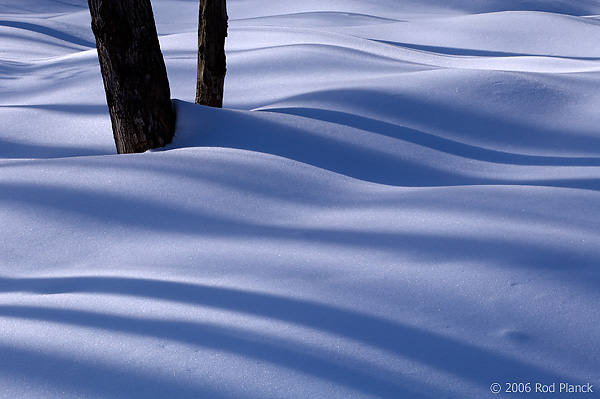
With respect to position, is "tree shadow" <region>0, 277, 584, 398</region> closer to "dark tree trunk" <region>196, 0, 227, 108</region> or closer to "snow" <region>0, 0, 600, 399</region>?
"snow" <region>0, 0, 600, 399</region>

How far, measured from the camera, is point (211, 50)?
4.23 meters

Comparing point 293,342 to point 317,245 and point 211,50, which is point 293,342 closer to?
point 317,245

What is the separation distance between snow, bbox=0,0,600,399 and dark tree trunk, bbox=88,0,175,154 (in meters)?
0.18

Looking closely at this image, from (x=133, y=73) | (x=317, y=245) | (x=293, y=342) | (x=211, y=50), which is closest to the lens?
(x=293, y=342)

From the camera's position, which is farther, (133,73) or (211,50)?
(211,50)

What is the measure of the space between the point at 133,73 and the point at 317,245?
67.9 inches

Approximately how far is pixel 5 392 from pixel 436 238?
4.98ft

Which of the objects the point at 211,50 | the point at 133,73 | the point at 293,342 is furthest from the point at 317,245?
the point at 211,50

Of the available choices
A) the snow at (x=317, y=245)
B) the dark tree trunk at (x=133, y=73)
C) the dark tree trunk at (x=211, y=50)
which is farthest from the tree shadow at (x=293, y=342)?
the dark tree trunk at (x=211, y=50)

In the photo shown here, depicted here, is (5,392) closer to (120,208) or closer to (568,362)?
(120,208)

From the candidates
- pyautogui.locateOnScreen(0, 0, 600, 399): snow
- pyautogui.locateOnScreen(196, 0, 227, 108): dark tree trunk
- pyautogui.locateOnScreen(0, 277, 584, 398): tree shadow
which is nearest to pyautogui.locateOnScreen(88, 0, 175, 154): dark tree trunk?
pyautogui.locateOnScreen(0, 0, 600, 399): snow

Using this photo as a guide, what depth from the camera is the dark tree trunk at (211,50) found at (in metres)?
4.18

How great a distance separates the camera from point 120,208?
2631mm

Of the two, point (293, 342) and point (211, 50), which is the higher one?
point (211, 50)
